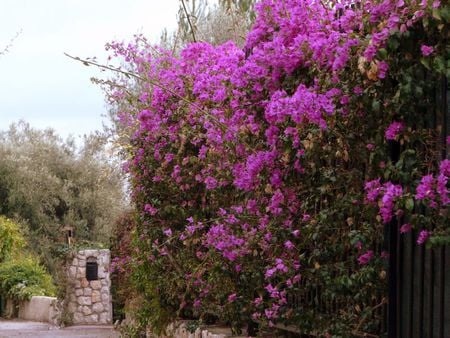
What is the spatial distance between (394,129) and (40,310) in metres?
17.8

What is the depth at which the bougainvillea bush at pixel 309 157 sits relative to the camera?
4781 mm

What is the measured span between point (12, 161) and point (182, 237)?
70.4 ft

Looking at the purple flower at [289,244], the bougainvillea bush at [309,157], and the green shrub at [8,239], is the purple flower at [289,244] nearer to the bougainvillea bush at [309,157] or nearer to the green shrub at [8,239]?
the bougainvillea bush at [309,157]

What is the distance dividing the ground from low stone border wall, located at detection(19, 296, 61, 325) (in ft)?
1.03

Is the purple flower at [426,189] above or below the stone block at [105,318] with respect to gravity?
above

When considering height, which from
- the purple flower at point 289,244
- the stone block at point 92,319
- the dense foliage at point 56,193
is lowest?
the stone block at point 92,319

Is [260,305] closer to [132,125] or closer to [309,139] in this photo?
[309,139]

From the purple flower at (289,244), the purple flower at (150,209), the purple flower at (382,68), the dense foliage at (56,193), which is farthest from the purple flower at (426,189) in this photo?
the dense foliage at (56,193)

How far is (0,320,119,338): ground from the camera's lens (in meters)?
17.2

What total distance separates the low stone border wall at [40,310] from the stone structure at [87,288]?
42cm

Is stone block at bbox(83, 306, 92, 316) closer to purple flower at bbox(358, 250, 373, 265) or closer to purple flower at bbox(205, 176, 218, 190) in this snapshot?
purple flower at bbox(205, 176, 218, 190)

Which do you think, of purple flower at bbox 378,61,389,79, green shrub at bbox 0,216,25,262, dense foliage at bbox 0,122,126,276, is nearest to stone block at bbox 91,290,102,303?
green shrub at bbox 0,216,25,262

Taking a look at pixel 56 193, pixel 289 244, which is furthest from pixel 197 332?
pixel 56 193

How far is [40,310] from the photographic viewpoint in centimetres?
2166
